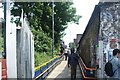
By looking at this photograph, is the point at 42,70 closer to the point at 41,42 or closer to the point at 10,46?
the point at 10,46

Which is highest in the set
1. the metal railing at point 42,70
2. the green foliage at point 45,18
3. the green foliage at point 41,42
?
the green foliage at point 45,18

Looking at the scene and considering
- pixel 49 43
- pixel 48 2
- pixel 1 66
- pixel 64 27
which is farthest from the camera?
pixel 64 27

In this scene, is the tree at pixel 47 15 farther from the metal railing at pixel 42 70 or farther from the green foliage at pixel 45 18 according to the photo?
the metal railing at pixel 42 70

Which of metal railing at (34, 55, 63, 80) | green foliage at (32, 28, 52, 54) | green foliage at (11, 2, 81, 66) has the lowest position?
metal railing at (34, 55, 63, 80)

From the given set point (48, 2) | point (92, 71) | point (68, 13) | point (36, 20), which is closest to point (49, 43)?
point (36, 20)

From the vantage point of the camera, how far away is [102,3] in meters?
13.1

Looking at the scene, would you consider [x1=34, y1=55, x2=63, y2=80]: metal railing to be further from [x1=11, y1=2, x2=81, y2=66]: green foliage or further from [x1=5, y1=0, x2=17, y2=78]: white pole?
[x1=11, y1=2, x2=81, y2=66]: green foliage

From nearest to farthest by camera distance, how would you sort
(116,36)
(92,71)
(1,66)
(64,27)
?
(1,66)
(116,36)
(92,71)
(64,27)

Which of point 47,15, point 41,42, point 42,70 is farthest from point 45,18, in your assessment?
point 42,70

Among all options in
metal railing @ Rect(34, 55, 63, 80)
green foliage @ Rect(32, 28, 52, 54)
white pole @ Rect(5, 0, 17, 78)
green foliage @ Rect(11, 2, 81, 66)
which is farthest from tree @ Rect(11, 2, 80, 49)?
white pole @ Rect(5, 0, 17, 78)

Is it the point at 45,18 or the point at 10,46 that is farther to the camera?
the point at 45,18

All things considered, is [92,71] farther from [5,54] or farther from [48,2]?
[48,2]

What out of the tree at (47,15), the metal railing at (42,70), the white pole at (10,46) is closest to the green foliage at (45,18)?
the tree at (47,15)

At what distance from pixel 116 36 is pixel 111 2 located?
1530mm
